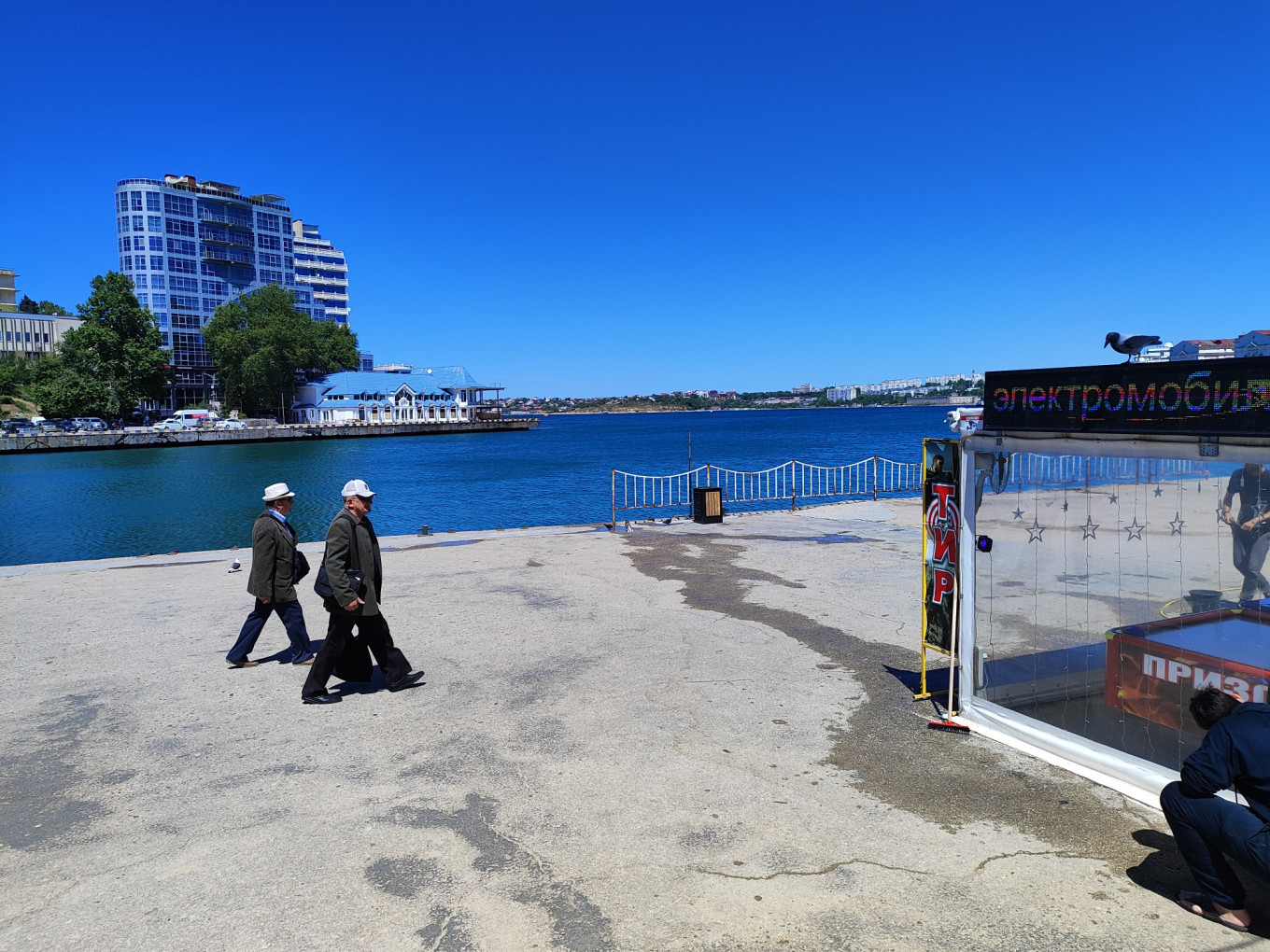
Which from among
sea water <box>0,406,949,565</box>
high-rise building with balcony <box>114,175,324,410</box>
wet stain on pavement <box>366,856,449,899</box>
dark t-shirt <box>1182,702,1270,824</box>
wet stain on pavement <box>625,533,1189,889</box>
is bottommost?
sea water <box>0,406,949,565</box>

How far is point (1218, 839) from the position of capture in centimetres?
380

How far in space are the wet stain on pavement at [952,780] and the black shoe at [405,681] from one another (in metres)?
3.80

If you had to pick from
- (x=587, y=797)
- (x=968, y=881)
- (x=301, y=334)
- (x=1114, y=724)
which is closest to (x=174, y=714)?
(x=587, y=797)

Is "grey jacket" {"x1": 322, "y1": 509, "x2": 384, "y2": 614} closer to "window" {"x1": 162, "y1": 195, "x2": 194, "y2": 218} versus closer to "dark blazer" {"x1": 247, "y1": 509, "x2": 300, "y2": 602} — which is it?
"dark blazer" {"x1": 247, "y1": 509, "x2": 300, "y2": 602}

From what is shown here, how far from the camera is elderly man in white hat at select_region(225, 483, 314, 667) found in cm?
793

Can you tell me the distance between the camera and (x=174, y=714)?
7.03m

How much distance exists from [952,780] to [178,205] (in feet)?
439

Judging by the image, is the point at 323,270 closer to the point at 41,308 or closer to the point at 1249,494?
the point at 41,308

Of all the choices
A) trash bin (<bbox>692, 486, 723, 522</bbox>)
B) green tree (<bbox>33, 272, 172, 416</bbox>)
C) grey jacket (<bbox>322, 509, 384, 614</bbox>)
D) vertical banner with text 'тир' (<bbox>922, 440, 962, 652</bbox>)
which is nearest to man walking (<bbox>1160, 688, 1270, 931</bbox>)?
vertical banner with text 'тир' (<bbox>922, 440, 962, 652</bbox>)

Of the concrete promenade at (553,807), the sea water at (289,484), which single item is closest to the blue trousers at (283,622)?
the concrete promenade at (553,807)

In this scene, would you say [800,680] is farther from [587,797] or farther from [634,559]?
[634,559]

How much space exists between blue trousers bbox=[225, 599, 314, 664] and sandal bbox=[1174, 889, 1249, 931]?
720cm

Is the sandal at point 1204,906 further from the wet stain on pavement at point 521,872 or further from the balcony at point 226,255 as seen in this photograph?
the balcony at point 226,255

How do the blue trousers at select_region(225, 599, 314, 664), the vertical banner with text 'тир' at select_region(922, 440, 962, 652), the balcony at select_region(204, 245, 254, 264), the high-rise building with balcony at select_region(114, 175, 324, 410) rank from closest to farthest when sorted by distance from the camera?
the vertical banner with text 'тир' at select_region(922, 440, 962, 652), the blue trousers at select_region(225, 599, 314, 664), the high-rise building with balcony at select_region(114, 175, 324, 410), the balcony at select_region(204, 245, 254, 264)
